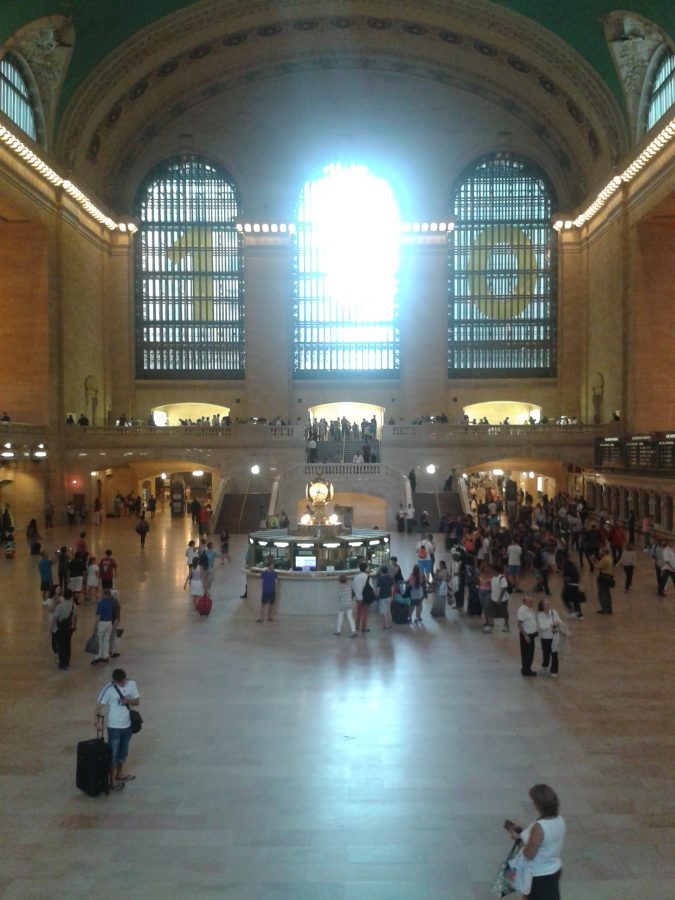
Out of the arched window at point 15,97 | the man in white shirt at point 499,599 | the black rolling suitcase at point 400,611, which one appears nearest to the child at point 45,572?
the black rolling suitcase at point 400,611

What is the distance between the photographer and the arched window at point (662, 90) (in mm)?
28250

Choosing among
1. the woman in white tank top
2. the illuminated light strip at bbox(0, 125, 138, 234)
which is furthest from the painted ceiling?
the woman in white tank top

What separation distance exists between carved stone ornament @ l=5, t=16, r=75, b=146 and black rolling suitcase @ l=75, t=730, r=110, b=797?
25.5 metres

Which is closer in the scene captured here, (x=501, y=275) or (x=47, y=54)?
(x=47, y=54)

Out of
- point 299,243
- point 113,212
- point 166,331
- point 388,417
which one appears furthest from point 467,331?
point 113,212

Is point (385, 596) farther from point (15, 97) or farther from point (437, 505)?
point (15, 97)

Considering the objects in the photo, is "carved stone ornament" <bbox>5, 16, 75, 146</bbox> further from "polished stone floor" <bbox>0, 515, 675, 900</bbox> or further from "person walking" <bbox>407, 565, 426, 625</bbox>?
"polished stone floor" <bbox>0, 515, 675, 900</bbox>

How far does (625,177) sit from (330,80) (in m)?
14.0

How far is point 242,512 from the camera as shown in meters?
27.4

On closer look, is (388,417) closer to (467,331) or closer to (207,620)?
(467,331)

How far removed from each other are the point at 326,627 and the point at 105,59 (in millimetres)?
26524

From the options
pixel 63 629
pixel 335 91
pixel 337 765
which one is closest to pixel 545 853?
pixel 337 765

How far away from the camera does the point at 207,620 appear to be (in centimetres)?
1327

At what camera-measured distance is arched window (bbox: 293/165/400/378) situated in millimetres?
39625
